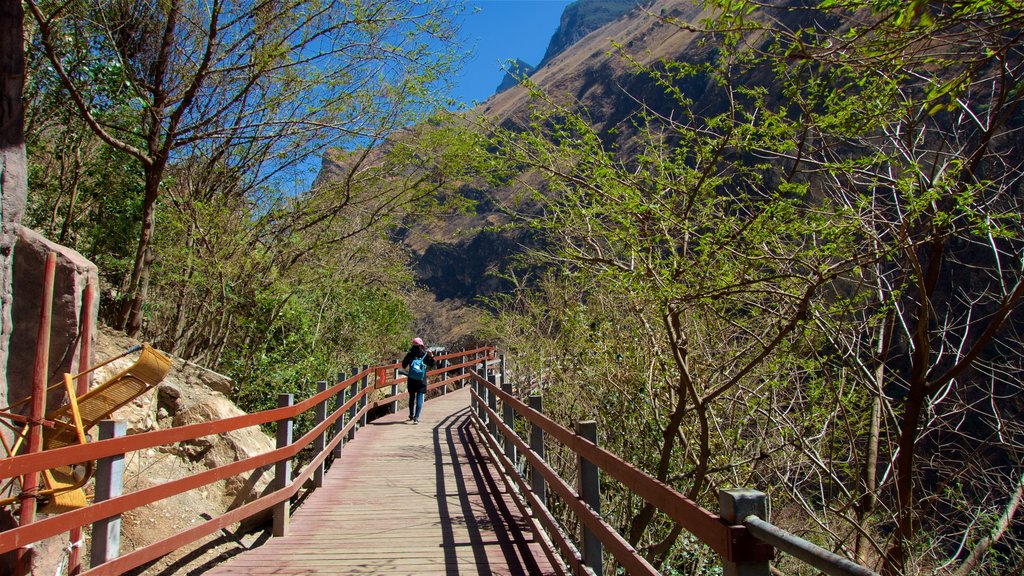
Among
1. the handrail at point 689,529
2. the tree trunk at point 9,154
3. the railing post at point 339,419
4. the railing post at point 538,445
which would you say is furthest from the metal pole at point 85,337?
the railing post at point 339,419

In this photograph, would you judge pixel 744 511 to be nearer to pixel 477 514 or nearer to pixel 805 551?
pixel 805 551

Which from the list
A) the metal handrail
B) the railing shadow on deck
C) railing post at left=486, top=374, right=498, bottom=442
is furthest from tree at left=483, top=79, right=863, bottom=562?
the metal handrail

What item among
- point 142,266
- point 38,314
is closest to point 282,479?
point 38,314

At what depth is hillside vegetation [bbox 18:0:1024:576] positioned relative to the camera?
480 centimetres

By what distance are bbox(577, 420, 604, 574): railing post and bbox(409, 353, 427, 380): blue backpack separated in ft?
30.9

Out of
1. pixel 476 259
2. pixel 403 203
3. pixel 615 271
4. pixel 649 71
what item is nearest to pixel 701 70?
pixel 649 71

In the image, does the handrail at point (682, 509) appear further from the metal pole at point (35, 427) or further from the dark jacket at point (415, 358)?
the dark jacket at point (415, 358)

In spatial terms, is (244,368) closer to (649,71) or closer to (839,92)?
(649,71)

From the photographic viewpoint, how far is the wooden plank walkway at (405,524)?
5.04 meters

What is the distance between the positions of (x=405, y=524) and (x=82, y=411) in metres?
2.78

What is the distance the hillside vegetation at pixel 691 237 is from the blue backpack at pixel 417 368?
1.85 metres

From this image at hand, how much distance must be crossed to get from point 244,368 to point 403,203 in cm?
455

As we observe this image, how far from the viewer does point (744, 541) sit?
7.04 ft

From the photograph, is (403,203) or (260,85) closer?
(260,85)
